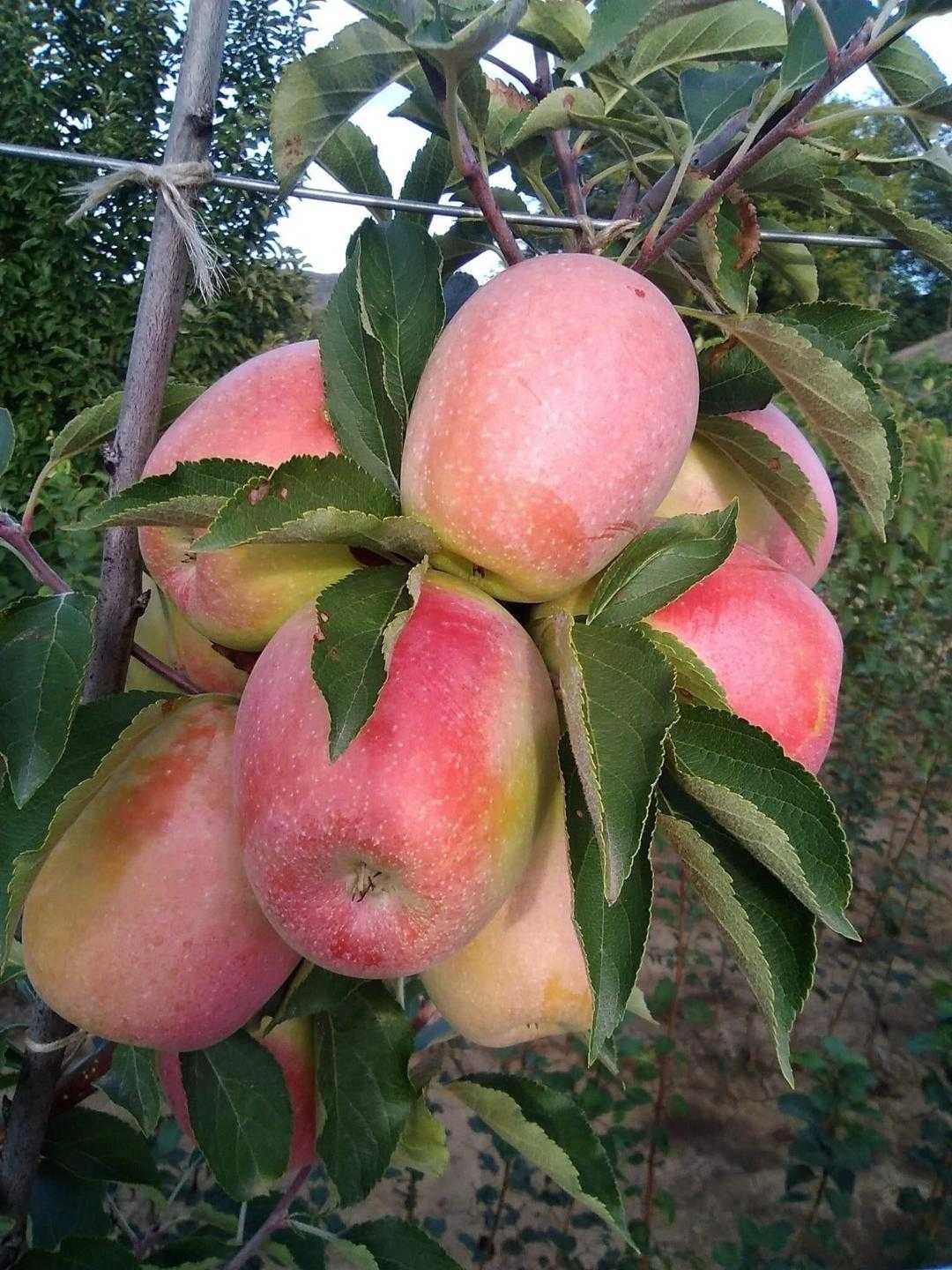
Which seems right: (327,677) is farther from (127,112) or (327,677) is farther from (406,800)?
(127,112)

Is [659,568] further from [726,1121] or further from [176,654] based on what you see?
[726,1121]

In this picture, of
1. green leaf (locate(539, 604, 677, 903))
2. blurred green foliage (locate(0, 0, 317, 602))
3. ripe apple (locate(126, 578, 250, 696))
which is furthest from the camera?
blurred green foliage (locate(0, 0, 317, 602))

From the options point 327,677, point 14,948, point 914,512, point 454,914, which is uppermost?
point 327,677

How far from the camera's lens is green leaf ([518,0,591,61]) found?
0.57 meters

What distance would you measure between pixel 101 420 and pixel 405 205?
233mm

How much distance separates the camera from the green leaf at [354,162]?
0.65m

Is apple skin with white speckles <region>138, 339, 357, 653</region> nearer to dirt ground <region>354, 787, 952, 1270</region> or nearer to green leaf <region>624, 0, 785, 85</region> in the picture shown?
green leaf <region>624, 0, 785, 85</region>

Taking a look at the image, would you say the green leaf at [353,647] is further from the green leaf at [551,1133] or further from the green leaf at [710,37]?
the green leaf at [551,1133]

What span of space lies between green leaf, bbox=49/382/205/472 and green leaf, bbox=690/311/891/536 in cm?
33

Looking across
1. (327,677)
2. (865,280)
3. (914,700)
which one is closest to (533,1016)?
(327,677)

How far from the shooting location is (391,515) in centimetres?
49

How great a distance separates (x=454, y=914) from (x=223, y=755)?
190 millimetres

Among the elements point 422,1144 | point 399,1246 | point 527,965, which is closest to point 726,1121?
point 399,1246

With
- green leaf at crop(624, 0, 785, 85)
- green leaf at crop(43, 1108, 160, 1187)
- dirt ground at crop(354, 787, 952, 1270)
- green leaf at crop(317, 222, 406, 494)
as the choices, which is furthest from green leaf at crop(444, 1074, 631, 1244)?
dirt ground at crop(354, 787, 952, 1270)
